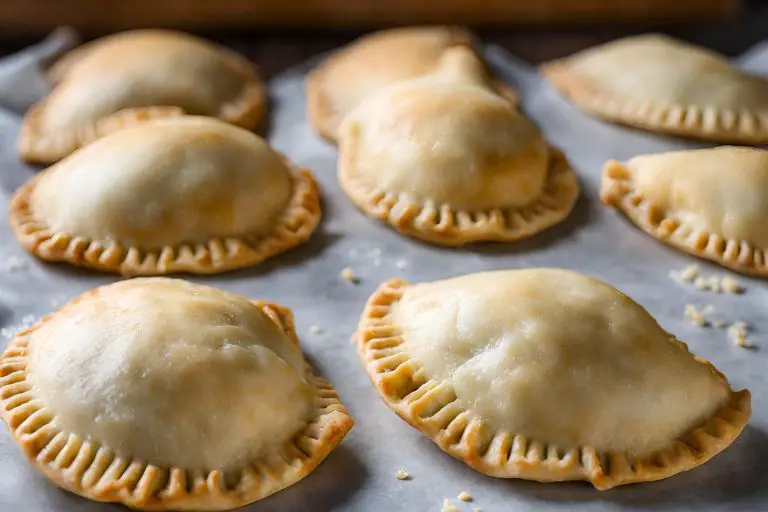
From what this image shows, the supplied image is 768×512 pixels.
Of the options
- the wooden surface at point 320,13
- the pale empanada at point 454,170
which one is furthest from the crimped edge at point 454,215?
the wooden surface at point 320,13

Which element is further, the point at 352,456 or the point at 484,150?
the point at 484,150

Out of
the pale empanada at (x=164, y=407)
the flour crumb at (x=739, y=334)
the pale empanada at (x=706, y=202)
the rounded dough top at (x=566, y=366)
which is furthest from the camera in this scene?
the pale empanada at (x=706, y=202)

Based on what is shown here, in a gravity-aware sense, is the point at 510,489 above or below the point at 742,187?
below

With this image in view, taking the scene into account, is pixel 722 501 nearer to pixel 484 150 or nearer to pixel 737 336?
pixel 737 336

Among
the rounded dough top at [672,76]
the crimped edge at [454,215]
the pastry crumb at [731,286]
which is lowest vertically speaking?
the pastry crumb at [731,286]

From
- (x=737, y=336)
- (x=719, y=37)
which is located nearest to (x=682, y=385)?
(x=737, y=336)

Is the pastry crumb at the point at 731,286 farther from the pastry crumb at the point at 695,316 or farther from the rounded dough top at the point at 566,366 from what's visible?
the rounded dough top at the point at 566,366

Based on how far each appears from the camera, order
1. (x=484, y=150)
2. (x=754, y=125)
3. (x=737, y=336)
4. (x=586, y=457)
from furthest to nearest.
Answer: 1. (x=754, y=125)
2. (x=484, y=150)
3. (x=737, y=336)
4. (x=586, y=457)
